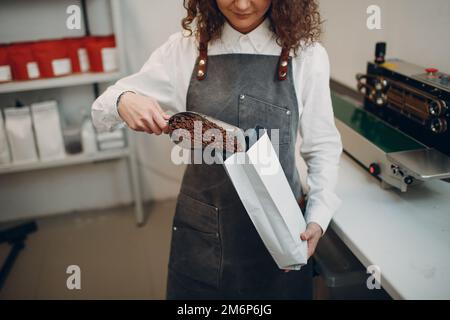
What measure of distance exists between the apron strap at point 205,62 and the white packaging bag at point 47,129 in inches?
59.0

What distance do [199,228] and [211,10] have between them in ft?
2.00

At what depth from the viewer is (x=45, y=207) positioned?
2.74 metres

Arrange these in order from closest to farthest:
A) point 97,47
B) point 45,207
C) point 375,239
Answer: point 375,239
point 97,47
point 45,207

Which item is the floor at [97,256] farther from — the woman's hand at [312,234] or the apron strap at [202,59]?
the apron strap at [202,59]

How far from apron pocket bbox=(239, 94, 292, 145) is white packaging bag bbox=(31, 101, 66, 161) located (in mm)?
1596

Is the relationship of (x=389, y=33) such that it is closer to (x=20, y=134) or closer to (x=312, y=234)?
(x=312, y=234)

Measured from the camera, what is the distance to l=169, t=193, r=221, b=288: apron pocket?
1.18 m

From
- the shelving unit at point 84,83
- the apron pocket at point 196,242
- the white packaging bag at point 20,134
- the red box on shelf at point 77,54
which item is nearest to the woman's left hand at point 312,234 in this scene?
the apron pocket at point 196,242

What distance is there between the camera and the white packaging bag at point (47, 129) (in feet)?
7.50

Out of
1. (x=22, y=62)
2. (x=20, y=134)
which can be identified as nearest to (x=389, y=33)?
(x=22, y=62)

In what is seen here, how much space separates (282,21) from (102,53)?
1468 mm
